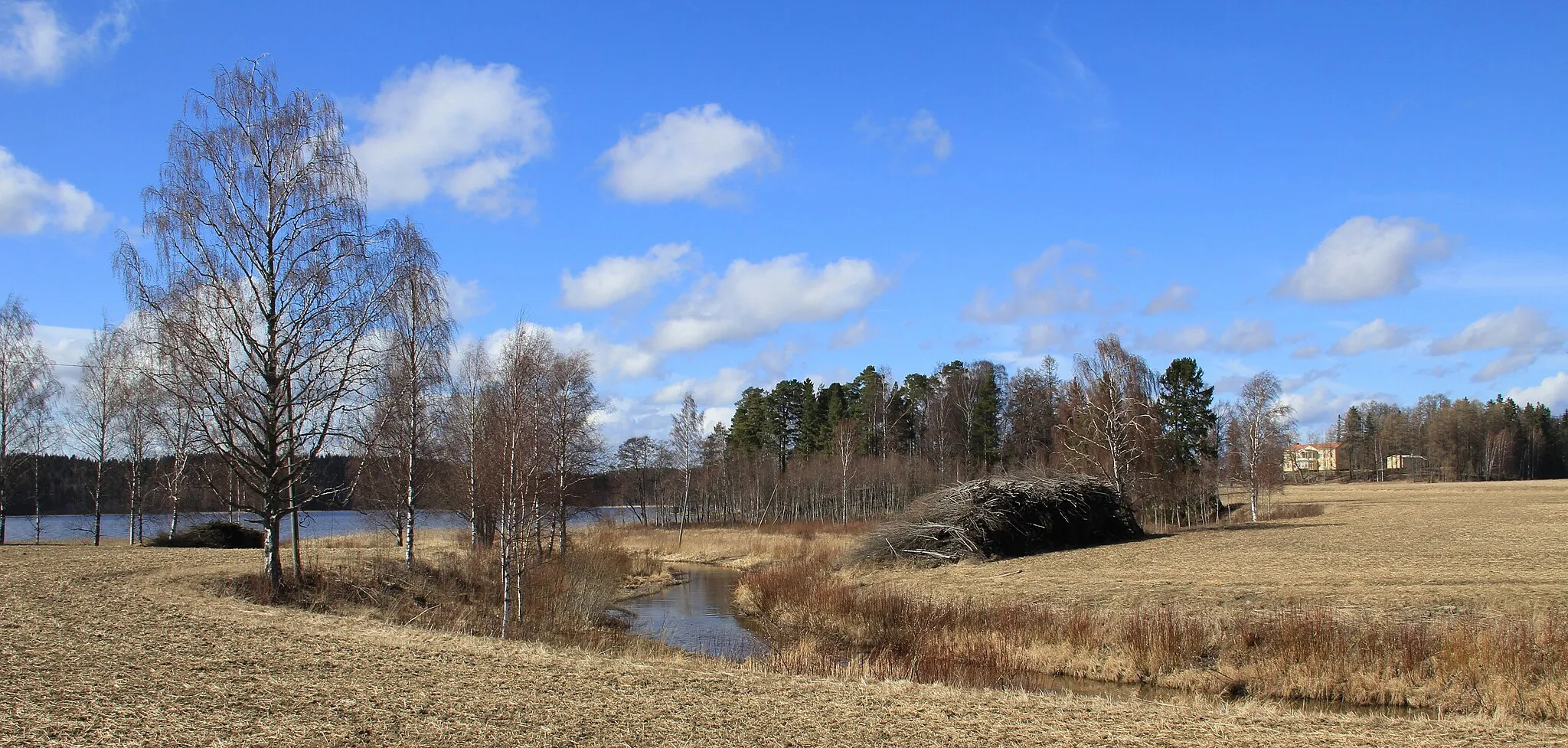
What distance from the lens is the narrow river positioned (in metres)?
12.9

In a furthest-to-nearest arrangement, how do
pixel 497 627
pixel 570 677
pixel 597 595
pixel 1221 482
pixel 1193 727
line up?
pixel 1221 482 < pixel 597 595 < pixel 497 627 < pixel 570 677 < pixel 1193 727

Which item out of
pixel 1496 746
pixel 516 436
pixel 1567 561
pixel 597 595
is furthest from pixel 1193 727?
pixel 1567 561

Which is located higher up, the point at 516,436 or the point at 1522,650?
the point at 516,436

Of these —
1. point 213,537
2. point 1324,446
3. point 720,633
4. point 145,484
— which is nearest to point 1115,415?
point 720,633

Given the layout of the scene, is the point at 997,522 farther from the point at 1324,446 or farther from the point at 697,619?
the point at 1324,446

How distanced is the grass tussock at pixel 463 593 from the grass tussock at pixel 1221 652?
4.65 metres

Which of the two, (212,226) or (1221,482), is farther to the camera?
(1221,482)

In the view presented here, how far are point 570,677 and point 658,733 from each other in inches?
98.5

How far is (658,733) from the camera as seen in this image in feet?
26.5

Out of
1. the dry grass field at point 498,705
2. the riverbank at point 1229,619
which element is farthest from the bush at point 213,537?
the dry grass field at point 498,705

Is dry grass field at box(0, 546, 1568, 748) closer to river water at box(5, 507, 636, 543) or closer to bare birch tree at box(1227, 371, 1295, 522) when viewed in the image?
river water at box(5, 507, 636, 543)

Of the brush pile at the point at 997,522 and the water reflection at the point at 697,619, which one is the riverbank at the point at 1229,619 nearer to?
the water reflection at the point at 697,619

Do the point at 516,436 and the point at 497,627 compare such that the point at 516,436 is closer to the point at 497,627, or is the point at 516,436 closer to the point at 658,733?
the point at 497,627

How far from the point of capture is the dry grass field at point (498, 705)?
791 centimetres
